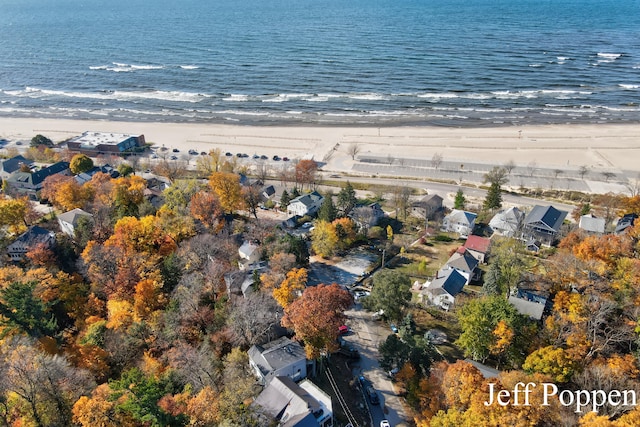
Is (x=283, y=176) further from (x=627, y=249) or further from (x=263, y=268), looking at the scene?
(x=627, y=249)

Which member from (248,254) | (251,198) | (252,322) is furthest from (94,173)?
(252,322)

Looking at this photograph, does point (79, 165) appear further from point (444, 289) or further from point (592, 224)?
point (592, 224)

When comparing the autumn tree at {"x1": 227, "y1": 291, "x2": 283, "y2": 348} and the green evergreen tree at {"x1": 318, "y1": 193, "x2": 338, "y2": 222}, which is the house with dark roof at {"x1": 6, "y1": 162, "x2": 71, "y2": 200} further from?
the autumn tree at {"x1": 227, "y1": 291, "x2": 283, "y2": 348}

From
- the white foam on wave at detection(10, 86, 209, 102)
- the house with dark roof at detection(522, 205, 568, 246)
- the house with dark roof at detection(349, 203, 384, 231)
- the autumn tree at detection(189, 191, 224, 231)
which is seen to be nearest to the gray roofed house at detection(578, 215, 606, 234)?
the house with dark roof at detection(522, 205, 568, 246)

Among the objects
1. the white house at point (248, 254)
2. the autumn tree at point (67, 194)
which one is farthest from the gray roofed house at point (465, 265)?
the autumn tree at point (67, 194)

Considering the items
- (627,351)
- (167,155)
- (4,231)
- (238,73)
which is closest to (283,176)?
(167,155)

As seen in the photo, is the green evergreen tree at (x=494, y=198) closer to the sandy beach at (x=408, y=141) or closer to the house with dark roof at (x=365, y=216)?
the house with dark roof at (x=365, y=216)
